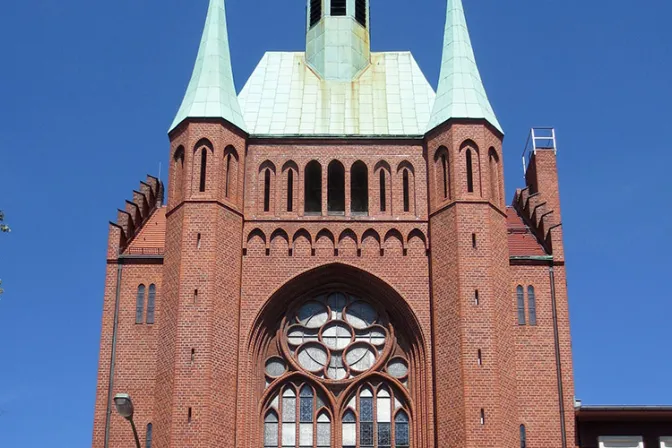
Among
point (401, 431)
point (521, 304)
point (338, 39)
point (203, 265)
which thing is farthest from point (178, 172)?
point (521, 304)

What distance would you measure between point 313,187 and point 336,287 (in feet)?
12.3

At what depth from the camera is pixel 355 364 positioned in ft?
116

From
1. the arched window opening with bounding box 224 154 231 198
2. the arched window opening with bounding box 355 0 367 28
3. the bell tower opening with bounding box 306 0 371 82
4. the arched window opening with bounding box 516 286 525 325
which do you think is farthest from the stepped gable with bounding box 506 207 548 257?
the arched window opening with bounding box 355 0 367 28

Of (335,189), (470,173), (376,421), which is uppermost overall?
(335,189)

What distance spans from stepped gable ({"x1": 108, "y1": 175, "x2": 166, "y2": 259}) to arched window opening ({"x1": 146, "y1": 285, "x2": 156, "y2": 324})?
147cm

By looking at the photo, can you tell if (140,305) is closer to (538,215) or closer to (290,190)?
(290,190)

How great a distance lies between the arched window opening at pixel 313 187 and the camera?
37.9 meters

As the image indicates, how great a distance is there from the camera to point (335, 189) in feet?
129

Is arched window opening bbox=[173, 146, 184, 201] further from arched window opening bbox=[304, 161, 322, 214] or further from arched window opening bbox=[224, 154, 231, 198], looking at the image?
arched window opening bbox=[304, 161, 322, 214]

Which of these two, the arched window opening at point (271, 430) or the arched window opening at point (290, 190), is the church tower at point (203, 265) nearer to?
the arched window opening at point (271, 430)

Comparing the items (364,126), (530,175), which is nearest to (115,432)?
(364,126)

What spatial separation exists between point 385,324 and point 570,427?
5.98 m

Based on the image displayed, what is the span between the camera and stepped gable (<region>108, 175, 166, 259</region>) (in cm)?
3666

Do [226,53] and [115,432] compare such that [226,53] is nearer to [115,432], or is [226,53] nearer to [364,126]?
[364,126]
